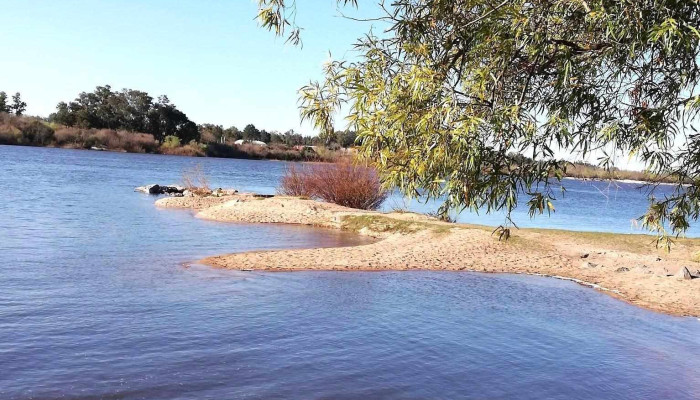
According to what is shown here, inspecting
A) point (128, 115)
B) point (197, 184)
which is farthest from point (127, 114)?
point (197, 184)

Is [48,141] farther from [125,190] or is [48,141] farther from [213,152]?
[125,190]

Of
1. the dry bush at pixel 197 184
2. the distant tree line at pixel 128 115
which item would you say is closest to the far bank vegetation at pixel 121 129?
the distant tree line at pixel 128 115

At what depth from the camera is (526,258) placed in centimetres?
2086

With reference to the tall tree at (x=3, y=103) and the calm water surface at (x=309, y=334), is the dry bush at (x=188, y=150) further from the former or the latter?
the calm water surface at (x=309, y=334)

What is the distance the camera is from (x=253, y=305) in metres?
13.1

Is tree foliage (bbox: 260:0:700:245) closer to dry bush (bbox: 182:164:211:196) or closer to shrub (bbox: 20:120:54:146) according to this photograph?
dry bush (bbox: 182:164:211:196)

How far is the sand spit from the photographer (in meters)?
17.3

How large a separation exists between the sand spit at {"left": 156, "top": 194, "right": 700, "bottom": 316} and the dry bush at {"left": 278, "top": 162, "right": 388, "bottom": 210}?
8.02m

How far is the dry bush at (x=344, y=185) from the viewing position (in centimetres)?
3634

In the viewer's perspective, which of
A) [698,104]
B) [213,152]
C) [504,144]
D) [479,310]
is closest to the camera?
[698,104]

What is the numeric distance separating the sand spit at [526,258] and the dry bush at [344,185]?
8.02 metres

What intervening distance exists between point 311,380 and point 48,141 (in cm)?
12061

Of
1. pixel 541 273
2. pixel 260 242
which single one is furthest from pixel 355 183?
pixel 541 273

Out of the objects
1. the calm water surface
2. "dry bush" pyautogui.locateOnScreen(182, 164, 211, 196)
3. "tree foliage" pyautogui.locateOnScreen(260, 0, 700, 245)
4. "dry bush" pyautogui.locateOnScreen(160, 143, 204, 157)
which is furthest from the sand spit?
"dry bush" pyautogui.locateOnScreen(160, 143, 204, 157)
